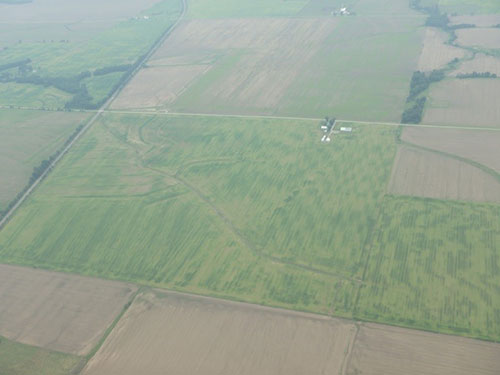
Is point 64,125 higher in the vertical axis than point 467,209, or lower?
higher

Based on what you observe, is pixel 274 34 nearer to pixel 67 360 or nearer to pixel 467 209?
pixel 467 209

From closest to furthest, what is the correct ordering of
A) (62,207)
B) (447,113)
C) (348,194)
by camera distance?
(348,194) < (62,207) < (447,113)

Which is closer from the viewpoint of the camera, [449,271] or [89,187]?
[449,271]

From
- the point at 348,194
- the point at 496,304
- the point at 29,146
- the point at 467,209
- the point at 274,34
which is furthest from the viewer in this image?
the point at 274,34

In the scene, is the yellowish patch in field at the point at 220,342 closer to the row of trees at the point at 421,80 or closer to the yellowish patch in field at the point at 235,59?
the yellowish patch in field at the point at 235,59

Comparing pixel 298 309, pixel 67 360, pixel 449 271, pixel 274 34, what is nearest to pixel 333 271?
pixel 298 309

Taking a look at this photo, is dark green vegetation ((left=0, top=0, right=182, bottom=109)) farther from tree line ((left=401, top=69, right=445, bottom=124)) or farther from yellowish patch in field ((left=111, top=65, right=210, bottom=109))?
tree line ((left=401, top=69, right=445, bottom=124))

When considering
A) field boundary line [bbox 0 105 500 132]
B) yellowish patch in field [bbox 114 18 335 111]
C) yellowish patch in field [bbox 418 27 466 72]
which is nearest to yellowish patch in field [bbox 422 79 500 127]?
field boundary line [bbox 0 105 500 132]

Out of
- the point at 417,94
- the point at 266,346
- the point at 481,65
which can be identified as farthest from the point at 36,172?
the point at 481,65
